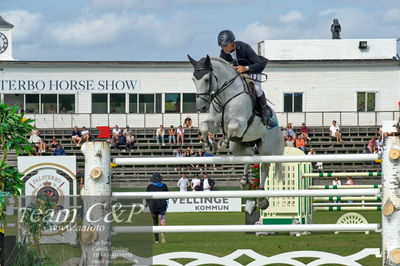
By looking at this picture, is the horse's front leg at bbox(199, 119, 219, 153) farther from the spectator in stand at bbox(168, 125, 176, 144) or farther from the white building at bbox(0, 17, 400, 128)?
the white building at bbox(0, 17, 400, 128)

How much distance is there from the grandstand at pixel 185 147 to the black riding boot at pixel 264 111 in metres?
21.0

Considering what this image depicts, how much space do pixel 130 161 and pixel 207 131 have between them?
219 cm

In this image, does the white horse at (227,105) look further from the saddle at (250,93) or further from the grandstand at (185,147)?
the grandstand at (185,147)

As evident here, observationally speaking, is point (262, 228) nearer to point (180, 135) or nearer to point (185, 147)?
point (185, 147)

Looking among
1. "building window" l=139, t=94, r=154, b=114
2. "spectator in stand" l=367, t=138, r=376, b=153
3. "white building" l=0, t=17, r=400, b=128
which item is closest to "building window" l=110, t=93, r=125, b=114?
"white building" l=0, t=17, r=400, b=128

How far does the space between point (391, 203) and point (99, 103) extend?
115ft

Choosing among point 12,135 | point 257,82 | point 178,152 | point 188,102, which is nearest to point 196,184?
point 178,152

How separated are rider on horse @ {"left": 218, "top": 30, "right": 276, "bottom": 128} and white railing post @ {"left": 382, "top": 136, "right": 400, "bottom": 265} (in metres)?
2.96

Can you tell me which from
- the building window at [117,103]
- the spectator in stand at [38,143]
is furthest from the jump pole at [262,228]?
the building window at [117,103]

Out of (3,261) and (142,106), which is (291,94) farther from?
(3,261)

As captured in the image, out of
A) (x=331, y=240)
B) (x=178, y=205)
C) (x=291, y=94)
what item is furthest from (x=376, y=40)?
(x=331, y=240)

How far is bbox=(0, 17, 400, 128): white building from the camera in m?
39.2

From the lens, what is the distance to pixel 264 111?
8.43 meters

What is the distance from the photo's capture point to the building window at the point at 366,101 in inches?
1593
